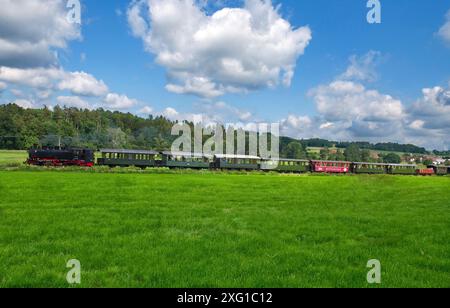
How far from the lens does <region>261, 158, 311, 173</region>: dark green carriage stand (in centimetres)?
6562

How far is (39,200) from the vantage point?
1802 centimetres

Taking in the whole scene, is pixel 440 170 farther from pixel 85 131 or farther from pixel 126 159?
pixel 85 131

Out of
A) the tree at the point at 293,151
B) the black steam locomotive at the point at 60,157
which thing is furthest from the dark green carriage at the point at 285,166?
the tree at the point at 293,151

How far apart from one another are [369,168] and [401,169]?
9.69 metres

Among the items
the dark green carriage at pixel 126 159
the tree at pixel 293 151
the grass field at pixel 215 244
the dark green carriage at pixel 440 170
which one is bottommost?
the dark green carriage at pixel 440 170

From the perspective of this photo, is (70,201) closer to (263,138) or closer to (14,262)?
(14,262)

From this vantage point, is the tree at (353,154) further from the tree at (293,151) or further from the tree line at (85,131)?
the tree at (293,151)

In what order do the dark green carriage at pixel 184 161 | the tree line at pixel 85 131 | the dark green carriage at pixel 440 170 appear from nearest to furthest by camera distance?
the dark green carriage at pixel 184 161
the dark green carriage at pixel 440 170
the tree line at pixel 85 131

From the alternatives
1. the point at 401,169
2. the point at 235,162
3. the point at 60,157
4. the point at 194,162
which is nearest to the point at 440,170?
the point at 401,169

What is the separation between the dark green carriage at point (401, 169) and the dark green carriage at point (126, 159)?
5136 centimetres

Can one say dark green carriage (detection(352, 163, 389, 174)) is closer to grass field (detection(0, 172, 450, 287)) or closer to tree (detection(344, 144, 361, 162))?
grass field (detection(0, 172, 450, 287))

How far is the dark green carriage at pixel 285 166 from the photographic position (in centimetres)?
6562

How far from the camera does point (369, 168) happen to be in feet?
243
